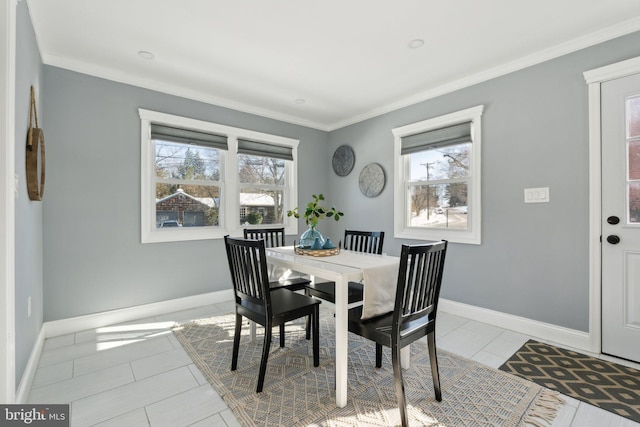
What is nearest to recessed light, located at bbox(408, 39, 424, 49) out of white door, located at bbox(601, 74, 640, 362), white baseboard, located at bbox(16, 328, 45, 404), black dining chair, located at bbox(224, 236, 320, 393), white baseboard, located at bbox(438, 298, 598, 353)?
white door, located at bbox(601, 74, 640, 362)

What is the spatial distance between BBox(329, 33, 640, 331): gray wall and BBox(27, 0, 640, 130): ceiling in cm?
19

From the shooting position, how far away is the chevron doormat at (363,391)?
1.60m

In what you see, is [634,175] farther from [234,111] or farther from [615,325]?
[234,111]

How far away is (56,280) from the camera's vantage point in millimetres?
2695

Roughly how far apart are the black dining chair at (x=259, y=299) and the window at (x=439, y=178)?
197 centimetres

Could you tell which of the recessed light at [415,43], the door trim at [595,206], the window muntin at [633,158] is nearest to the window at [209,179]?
the recessed light at [415,43]

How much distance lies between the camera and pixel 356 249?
2.96 metres

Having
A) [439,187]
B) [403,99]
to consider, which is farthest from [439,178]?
[403,99]

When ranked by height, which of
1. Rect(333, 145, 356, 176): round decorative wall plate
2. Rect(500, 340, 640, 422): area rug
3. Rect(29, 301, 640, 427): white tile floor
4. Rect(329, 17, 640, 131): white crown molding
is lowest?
Rect(29, 301, 640, 427): white tile floor

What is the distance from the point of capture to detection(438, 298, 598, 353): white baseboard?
2.40 m

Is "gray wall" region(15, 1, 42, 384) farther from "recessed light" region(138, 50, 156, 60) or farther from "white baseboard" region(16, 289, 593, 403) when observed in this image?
"recessed light" region(138, 50, 156, 60)

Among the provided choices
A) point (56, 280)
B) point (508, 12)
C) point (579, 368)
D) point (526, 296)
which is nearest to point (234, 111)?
point (56, 280)

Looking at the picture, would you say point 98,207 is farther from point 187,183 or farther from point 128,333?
point 128,333

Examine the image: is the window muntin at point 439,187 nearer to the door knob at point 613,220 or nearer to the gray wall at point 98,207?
the door knob at point 613,220
